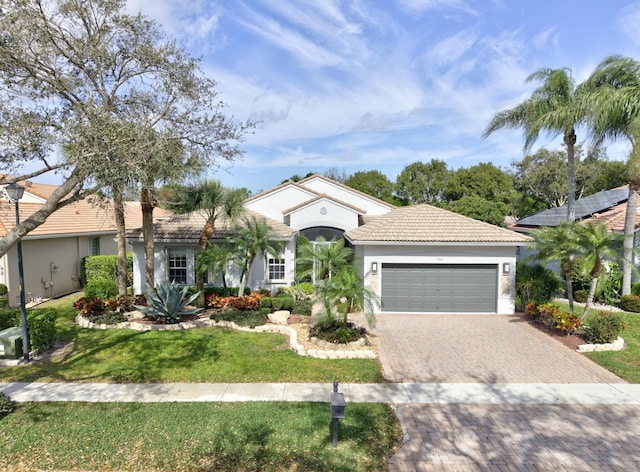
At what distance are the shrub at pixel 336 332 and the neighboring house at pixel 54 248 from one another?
373 inches

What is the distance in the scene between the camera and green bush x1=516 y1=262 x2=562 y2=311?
610 inches

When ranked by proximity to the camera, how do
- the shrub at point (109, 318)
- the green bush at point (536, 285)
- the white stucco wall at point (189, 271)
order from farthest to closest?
the white stucco wall at point (189, 271) < the green bush at point (536, 285) < the shrub at point (109, 318)

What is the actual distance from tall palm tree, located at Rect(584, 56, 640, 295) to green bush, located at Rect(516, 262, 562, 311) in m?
2.64

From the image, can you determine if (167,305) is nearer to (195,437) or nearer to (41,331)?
(41,331)

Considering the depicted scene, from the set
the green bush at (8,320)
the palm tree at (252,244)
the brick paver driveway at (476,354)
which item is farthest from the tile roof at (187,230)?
the brick paver driveway at (476,354)

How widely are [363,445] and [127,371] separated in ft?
21.3

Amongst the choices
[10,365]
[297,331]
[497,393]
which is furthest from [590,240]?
[10,365]

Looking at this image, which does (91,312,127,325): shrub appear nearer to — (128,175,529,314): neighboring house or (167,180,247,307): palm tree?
(167,180,247,307): palm tree

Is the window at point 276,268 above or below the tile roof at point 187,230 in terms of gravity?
below

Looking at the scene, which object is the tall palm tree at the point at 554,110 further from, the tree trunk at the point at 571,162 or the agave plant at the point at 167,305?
the agave plant at the point at 167,305

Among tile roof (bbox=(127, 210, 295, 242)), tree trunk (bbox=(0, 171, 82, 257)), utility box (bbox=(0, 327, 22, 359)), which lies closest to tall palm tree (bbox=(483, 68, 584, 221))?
tile roof (bbox=(127, 210, 295, 242))

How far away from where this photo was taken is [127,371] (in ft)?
30.8

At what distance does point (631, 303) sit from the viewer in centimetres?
1579

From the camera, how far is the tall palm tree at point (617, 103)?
1418cm
